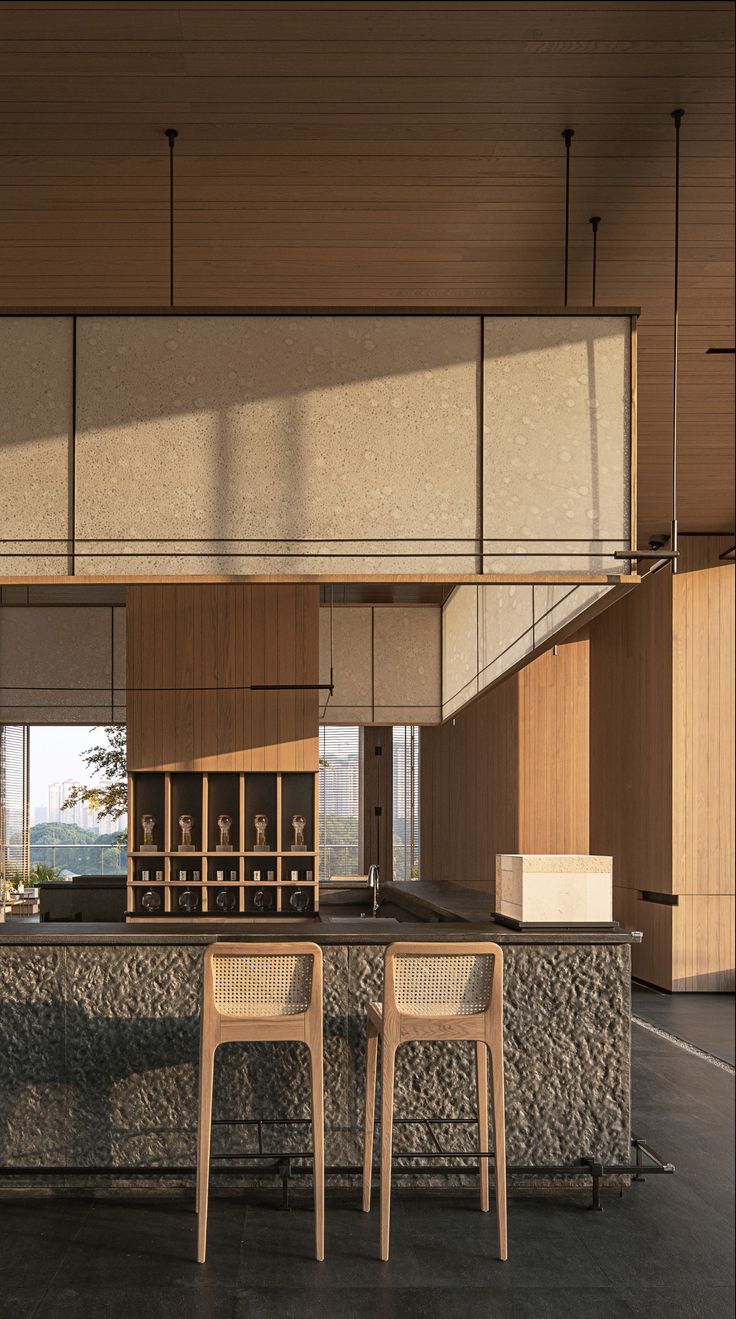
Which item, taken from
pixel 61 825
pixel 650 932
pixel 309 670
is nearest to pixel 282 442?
pixel 309 670

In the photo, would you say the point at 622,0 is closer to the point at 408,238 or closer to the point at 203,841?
the point at 408,238

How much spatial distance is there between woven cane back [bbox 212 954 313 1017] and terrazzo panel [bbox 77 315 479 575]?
52.6 inches

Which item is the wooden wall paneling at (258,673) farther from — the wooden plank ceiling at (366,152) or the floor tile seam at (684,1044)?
the floor tile seam at (684,1044)

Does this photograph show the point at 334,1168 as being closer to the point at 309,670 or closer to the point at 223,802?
the point at 309,670

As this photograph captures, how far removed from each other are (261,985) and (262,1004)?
0.06m

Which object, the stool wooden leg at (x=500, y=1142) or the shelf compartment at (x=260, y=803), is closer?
the stool wooden leg at (x=500, y=1142)

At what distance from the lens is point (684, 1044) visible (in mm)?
7254

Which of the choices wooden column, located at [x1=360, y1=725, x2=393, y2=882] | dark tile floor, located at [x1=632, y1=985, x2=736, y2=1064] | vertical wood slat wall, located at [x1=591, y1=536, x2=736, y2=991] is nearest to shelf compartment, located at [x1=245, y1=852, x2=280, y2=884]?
dark tile floor, located at [x1=632, y1=985, x2=736, y2=1064]

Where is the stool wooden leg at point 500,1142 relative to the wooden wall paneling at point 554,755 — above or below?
below

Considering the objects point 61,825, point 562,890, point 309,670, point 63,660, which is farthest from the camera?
point 61,825

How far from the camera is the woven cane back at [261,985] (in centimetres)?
388

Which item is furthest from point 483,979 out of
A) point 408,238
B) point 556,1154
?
point 408,238

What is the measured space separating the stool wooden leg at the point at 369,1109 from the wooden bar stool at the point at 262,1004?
27cm

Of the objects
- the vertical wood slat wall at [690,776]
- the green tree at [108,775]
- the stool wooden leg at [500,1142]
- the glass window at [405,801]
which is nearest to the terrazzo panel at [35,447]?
the stool wooden leg at [500,1142]
